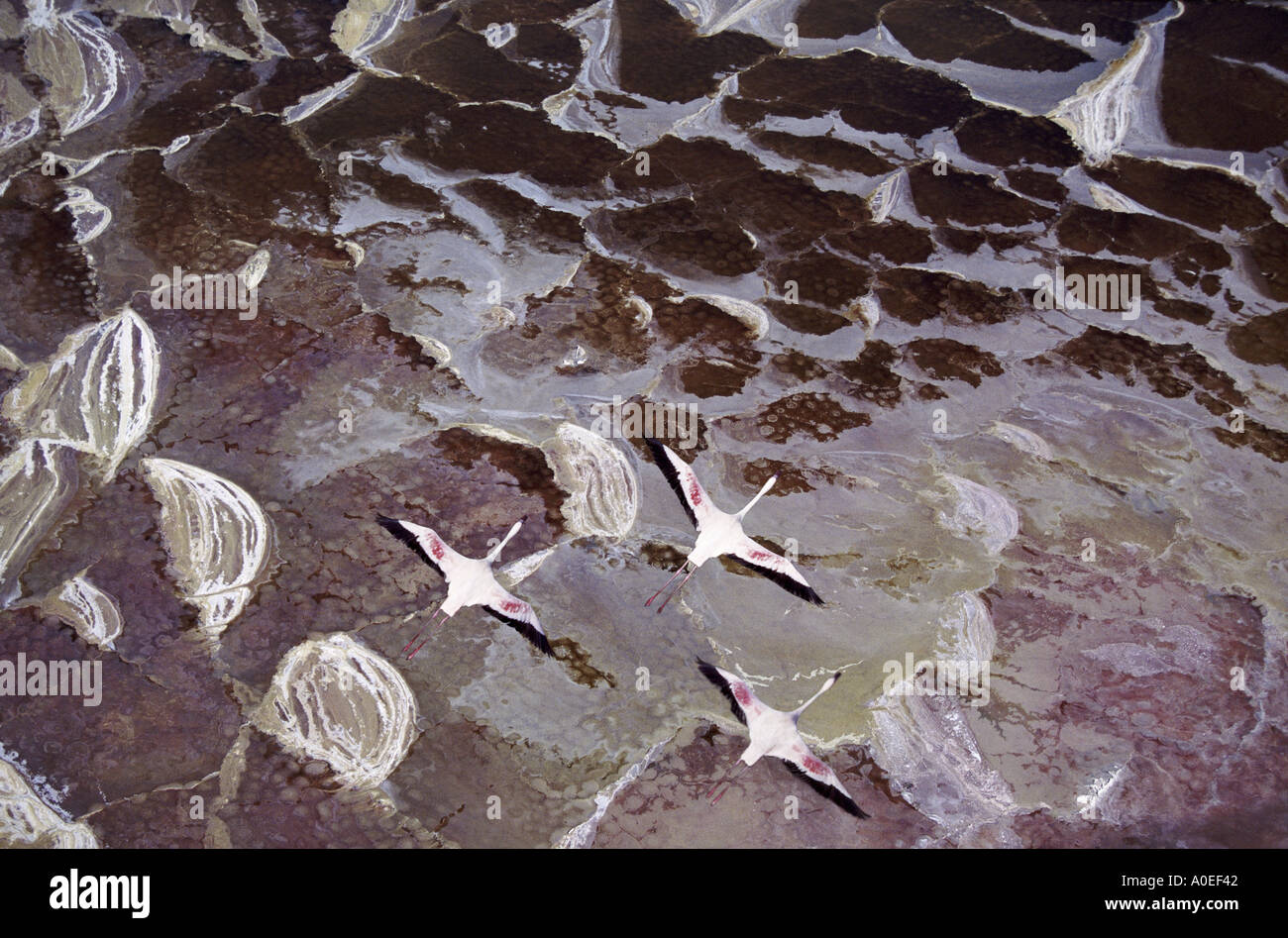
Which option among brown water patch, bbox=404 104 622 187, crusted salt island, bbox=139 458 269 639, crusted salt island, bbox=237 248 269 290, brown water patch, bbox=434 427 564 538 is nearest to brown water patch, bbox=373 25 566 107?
brown water patch, bbox=404 104 622 187

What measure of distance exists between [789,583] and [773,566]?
9 centimetres

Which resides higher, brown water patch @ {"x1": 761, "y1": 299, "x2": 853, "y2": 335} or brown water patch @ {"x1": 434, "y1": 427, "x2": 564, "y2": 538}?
brown water patch @ {"x1": 761, "y1": 299, "x2": 853, "y2": 335}

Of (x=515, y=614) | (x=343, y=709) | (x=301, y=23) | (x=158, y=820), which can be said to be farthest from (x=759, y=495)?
(x=301, y=23)

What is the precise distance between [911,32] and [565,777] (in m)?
5.27

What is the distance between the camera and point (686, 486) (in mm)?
3629

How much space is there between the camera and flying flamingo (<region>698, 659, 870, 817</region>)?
10.0ft

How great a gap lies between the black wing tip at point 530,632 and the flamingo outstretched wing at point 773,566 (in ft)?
2.54

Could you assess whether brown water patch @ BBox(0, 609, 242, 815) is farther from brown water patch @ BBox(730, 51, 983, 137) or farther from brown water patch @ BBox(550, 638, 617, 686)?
A: brown water patch @ BBox(730, 51, 983, 137)

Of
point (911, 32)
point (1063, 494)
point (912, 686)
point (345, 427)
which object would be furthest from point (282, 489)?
point (911, 32)

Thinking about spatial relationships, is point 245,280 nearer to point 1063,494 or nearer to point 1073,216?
point 1063,494

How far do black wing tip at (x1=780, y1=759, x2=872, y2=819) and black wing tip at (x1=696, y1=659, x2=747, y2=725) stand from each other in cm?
21

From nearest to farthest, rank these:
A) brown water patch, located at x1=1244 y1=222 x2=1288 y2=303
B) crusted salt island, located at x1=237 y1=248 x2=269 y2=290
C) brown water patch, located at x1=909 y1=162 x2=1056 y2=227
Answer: crusted salt island, located at x1=237 y1=248 x2=269 y2=290 → brown water patch, located at x1=1244 y1=222 x2=1288 y2=303 → brown water patch, located at x1=909 y1=162 x2=1056 y2=227

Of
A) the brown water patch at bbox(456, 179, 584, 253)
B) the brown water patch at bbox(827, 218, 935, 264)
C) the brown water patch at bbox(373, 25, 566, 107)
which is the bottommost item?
the brown water patch at bbox(456, 179, 584, 253)

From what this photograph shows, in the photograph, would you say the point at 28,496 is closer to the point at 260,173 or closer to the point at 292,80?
the point at 260,173
